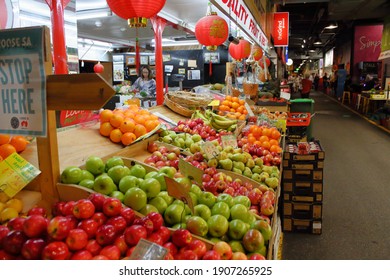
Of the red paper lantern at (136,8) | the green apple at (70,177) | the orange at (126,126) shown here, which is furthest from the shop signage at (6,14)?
the green apple at (70,177)

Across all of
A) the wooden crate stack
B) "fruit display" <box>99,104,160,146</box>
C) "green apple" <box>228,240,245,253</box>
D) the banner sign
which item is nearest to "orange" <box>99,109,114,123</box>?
"fruit display" <box>99,104,160,146</box>

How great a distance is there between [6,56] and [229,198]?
140 centimetres

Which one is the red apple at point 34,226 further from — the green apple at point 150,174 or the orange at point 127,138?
the orange at point 127,138

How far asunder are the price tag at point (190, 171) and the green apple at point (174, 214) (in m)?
0.32

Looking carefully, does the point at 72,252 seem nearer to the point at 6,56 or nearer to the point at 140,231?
the point at 140,231

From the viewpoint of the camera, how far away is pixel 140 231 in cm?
149

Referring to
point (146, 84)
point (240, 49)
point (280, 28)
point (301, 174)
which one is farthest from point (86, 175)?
point (280, 28)

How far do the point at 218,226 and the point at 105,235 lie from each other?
0.58 metres

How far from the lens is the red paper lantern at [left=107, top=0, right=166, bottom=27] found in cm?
350

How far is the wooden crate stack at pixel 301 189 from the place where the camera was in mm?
4168

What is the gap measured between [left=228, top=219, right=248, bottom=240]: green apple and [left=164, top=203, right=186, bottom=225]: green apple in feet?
0.83

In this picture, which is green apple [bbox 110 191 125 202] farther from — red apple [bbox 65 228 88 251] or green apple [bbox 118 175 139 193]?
red apple [bbox 65 228 88 251]

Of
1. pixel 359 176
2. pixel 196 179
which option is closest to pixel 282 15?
pixel 359 176
